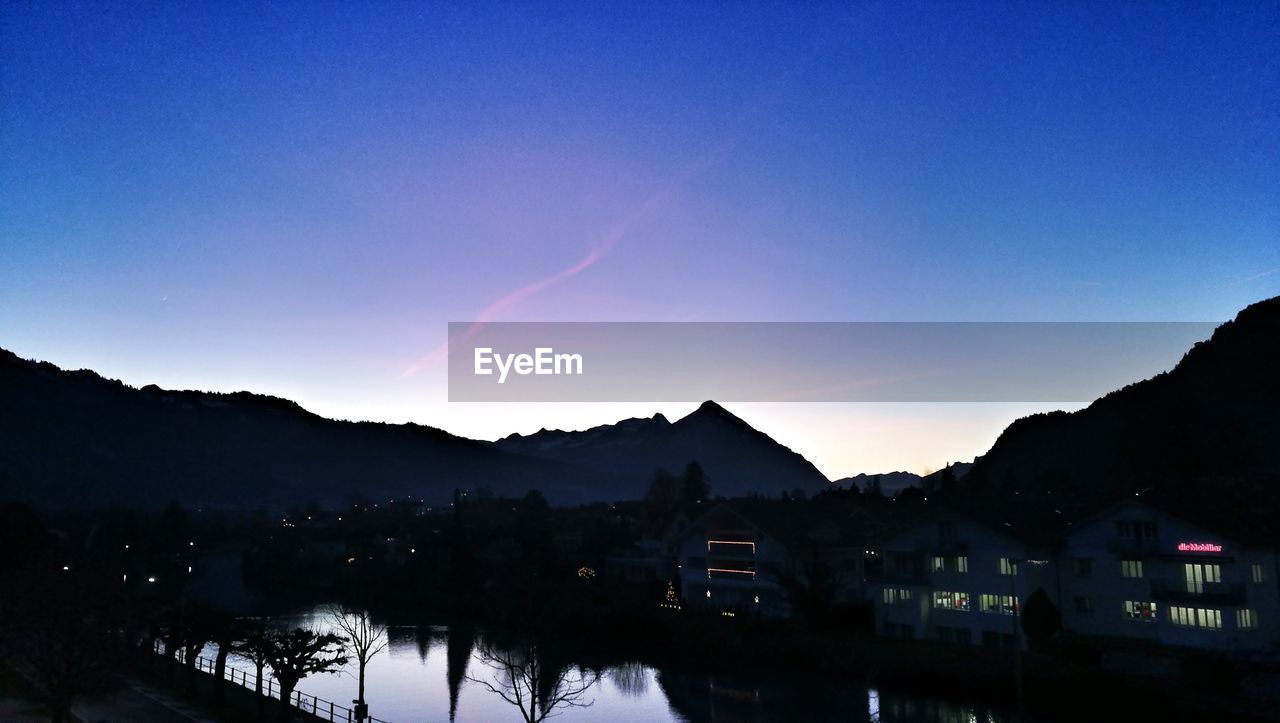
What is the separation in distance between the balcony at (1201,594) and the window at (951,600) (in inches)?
334

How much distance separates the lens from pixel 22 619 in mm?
24609

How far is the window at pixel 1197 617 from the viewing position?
34.8 meters

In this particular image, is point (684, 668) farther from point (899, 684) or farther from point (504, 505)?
point (504, 505)

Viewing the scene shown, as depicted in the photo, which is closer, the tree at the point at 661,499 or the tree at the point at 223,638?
the tree at the point at 223,638

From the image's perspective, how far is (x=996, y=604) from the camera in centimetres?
4188

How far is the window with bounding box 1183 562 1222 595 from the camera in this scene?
116ft

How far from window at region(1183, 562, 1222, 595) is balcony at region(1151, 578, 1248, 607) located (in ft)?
0.42

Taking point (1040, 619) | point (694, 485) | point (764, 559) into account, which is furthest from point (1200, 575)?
point (694, 485)

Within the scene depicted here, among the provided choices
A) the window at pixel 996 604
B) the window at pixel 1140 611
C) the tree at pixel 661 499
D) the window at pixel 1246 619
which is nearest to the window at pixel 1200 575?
the window at pixel 1246 619

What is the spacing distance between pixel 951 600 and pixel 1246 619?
12.6m

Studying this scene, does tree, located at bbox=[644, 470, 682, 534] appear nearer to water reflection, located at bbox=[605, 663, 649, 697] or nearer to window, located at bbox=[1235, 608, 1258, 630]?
water reflection, located at bbox=[605, 663, 649, 697]

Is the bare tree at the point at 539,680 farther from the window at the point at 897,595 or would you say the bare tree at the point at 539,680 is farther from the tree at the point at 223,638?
the window at the point at 897,595

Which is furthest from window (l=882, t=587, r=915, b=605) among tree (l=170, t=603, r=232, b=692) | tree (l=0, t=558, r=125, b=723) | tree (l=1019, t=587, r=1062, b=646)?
tree (l=0, t=558, r=125, b=723)

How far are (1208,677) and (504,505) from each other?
114399mm
